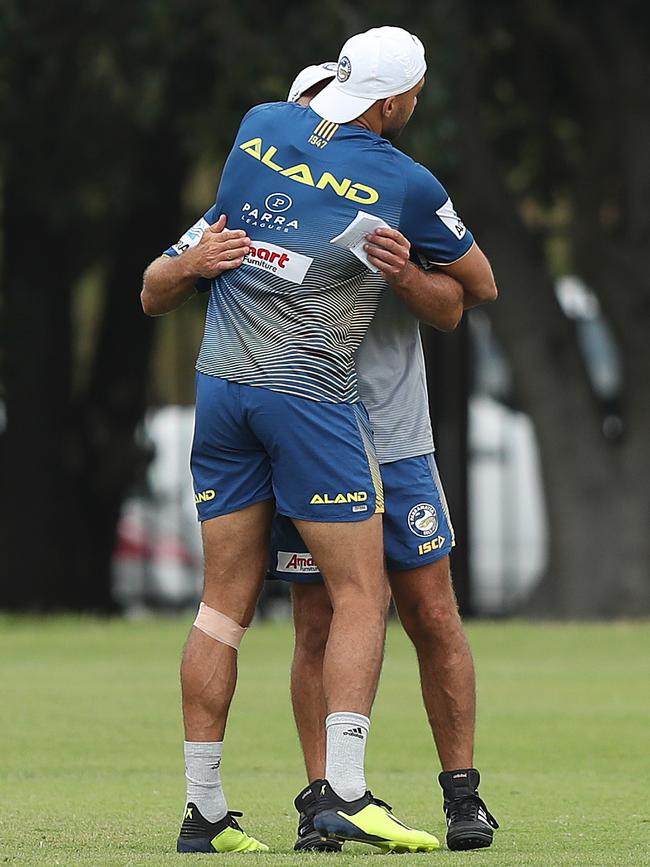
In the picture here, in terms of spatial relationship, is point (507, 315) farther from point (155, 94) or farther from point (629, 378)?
point (155, 94)

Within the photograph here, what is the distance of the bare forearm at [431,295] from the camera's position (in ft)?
17.5

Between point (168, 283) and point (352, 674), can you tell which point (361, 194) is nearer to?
point (168, 283)

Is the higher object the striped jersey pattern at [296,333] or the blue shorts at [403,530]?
the striped jersey pattern at [296,333]

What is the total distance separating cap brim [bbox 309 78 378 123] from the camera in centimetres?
532

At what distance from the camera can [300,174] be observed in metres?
5.28

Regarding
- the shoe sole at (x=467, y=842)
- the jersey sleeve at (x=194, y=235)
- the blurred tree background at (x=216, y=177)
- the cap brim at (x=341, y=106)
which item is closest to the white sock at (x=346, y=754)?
the shoe sole at (x=467, y=842)

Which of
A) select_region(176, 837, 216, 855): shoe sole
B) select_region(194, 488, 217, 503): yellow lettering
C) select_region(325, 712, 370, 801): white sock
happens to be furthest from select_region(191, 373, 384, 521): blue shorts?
select_region(176, 837, 216, 855): shoe sole

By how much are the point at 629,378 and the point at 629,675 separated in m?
5.53

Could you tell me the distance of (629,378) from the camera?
15.5 m

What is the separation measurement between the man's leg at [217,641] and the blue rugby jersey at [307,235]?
41cm

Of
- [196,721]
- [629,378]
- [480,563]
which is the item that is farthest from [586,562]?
[196,721]

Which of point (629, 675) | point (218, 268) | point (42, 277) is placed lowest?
point (629, 675)

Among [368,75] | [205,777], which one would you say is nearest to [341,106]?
[368,75]

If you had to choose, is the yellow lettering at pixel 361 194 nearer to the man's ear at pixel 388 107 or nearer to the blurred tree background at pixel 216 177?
the man's ear at pixel 388 107
